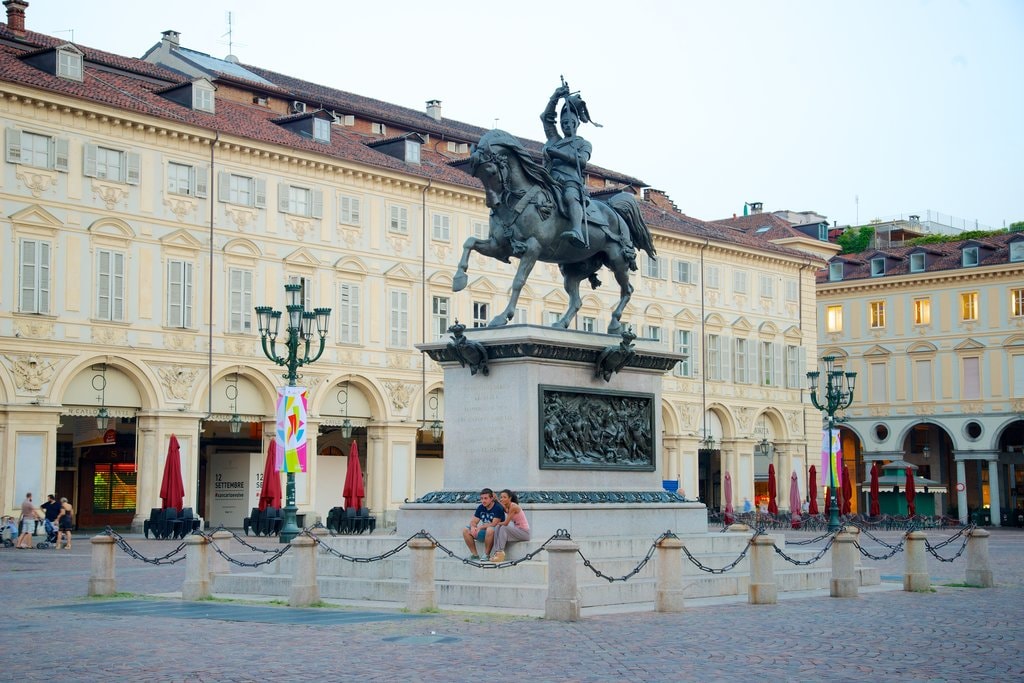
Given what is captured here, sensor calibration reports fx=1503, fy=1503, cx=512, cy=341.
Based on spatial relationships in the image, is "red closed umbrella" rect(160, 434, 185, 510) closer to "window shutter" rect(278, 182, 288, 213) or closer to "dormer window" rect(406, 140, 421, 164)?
"window shutter" rect(278, 182, 288, 213)

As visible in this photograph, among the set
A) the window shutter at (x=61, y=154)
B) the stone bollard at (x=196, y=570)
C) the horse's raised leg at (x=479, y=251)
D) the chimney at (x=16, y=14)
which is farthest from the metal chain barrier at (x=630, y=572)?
the chimney at (x=16, y=14)

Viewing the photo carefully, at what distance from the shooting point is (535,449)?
19.9 m

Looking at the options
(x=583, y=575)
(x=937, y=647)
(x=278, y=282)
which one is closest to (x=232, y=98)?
(x=278, y=282)

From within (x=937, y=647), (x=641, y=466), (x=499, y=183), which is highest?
(x=499, y=183)

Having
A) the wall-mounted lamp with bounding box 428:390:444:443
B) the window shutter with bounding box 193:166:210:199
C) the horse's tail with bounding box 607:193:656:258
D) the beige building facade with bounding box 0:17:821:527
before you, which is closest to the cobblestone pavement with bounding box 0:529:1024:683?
the horse's tail with bounding box 607:193:656:258

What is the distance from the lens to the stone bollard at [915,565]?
72.0 ft

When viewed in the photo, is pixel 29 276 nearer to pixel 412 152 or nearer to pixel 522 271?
pixel 412 152

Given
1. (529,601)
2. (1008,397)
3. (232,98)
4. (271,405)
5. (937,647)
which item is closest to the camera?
(937,647)

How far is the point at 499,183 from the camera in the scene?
21.0 meters

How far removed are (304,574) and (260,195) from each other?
31824 mm

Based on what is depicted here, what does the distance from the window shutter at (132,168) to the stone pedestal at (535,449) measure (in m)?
26.7

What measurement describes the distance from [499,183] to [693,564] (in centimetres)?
591

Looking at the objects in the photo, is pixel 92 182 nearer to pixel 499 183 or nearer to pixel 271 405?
pixel 271 405

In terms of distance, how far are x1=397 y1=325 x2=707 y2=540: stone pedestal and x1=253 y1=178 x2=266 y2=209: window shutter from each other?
2899 cm
